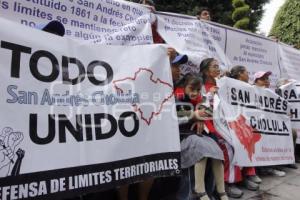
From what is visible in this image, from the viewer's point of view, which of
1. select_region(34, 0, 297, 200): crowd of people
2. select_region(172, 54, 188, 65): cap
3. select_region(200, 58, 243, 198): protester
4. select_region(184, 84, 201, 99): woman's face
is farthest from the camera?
select_region(200, 58, 243, 198): protester

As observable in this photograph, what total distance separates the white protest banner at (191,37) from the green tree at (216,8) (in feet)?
24.9

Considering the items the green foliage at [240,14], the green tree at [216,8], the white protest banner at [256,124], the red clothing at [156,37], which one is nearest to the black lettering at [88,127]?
the white protest banner at [256,124]

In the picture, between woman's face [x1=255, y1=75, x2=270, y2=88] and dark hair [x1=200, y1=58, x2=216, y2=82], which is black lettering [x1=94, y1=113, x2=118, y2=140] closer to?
dark hair [x1=200, y1=58, x2=216, y2=82]

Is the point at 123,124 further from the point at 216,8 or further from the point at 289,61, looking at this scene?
the point at 216,8

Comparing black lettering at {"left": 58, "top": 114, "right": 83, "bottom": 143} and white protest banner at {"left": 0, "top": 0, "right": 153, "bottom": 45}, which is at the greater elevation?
white protest banner at {"left": 0, "top": 0, "right": 153, "bottom": 45}

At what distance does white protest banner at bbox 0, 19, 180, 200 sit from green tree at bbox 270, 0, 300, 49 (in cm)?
904

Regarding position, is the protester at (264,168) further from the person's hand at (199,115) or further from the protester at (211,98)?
the person's hand at (199,115)

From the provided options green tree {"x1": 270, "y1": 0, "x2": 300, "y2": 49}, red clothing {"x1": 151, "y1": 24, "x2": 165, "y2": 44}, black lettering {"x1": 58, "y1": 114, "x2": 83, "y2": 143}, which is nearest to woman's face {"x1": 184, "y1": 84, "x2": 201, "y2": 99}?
red clothing {"x1": 151, "y1": 24, "x2": 165, "y2": 44}

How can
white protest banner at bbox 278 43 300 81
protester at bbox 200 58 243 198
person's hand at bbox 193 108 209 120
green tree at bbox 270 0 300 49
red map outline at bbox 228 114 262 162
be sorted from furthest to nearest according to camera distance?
green tree at bbox 270 0 300 49 → white protest banner at bbox 278 43 300 81 → red map outline at bbox 228 114 262 162 → protester at bbox 200 58 243 198 → person's hand at bbox 193 108 209 120

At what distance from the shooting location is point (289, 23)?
39.4 ft

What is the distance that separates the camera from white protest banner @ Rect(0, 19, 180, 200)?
9.07ft

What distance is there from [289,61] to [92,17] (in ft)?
14.8

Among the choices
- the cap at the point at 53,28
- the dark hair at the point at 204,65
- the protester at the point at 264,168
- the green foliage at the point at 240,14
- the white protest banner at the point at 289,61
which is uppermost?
the green foliage at the point at 240,14

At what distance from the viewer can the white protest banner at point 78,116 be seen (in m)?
2.76
